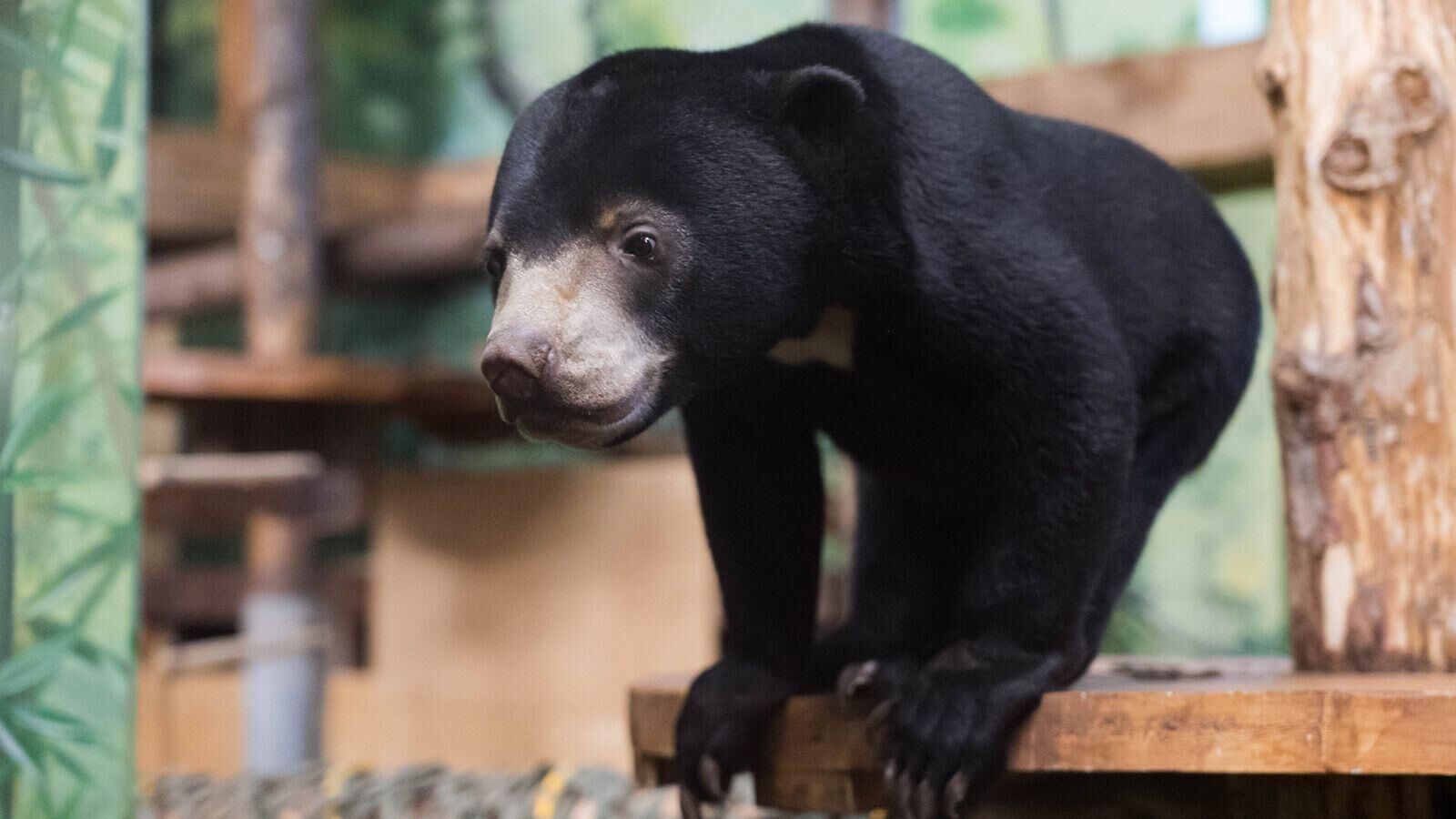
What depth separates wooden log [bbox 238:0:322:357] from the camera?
16.3ft

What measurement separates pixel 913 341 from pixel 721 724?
0.64m

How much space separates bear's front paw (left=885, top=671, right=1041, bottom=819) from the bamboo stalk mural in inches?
41.2

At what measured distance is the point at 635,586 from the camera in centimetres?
501

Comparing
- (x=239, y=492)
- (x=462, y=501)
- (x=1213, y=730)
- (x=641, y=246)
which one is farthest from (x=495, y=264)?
(x=462, y=501)

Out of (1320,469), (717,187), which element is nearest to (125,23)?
(717,187)

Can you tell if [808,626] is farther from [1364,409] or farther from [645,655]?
[645,655]

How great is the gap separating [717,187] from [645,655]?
321 cm

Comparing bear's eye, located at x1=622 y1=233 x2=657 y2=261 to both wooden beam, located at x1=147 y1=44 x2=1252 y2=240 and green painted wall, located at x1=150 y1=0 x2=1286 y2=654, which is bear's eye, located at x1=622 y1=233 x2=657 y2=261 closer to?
wooden beam, located at x1=147 y1=44 x2=1252 y2=240

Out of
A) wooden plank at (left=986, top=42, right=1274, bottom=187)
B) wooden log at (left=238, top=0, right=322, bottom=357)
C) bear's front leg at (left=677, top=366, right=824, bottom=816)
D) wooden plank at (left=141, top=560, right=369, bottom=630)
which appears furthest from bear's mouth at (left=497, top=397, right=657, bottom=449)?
wooden plank at (left=141, top=560, right=369, bottom=630)

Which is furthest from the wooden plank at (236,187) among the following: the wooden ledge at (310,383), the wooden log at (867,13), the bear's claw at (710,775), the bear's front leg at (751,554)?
the bear's claw at (710,775)

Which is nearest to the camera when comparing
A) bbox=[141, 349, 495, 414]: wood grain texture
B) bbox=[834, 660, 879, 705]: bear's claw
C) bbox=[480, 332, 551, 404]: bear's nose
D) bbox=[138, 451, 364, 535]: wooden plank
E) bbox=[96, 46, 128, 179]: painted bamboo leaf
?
bbox=[480, 332, 551, 404]: bear's nose

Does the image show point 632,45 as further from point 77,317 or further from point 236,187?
point 77,317

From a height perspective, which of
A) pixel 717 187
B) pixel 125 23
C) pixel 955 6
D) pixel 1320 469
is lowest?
pixel 1320 469

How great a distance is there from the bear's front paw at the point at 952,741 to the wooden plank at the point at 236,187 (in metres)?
3.36
